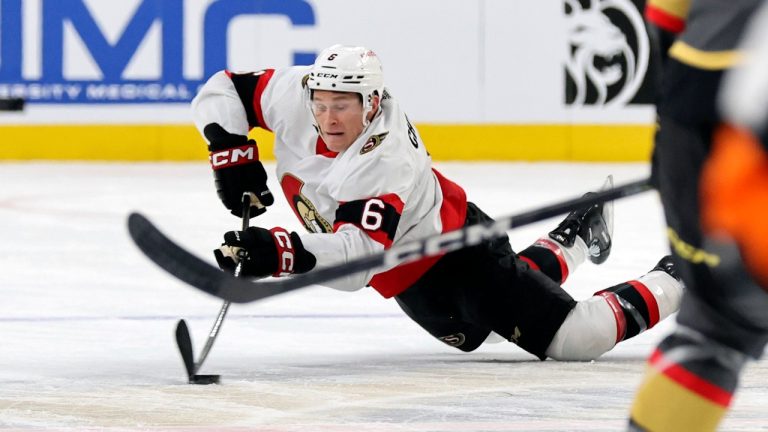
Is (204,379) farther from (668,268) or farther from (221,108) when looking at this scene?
(668,268)

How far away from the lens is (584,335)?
3129mm

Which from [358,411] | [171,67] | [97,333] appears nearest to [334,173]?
[358,411]

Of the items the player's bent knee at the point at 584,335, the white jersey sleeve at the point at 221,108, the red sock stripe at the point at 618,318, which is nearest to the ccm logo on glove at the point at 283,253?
the white jersey sleeve at the point at 221,108

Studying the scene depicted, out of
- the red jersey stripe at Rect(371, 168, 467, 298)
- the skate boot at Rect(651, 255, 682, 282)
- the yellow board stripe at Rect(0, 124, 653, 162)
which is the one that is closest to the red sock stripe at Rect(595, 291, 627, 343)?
the skate boot at Rect(651, 255, 682, 282)

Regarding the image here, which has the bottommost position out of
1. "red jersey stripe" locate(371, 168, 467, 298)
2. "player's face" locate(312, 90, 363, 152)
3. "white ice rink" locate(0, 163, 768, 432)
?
"white ice rink" locate(0, 163, 768, 432)

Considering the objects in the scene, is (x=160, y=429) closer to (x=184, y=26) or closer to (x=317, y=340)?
(x=317, y=340)

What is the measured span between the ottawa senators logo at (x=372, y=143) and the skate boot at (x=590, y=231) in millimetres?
820

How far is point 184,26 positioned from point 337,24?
0.80 m

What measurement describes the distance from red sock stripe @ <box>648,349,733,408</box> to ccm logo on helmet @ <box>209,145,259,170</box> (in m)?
1.65

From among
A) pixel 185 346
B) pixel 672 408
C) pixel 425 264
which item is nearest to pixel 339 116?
pixel 425 264

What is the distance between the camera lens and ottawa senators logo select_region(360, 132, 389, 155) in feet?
9.65

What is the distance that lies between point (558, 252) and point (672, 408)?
1.98 metres

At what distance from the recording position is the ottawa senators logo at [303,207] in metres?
3.11

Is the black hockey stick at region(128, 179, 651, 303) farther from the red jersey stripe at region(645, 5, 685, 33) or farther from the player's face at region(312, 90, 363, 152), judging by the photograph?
the player's face at region(312, 90, 363, 152)
